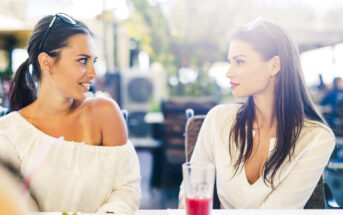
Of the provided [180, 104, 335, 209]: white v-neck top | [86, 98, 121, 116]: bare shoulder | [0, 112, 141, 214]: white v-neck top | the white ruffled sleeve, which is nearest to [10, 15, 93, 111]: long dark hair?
[0, 112, 141, 214]: white v-neck top

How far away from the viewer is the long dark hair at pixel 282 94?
1437mm

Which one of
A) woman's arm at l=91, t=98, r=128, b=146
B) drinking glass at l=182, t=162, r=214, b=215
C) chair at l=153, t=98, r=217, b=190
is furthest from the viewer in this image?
chair at l=153, t=98, r=217, b=190

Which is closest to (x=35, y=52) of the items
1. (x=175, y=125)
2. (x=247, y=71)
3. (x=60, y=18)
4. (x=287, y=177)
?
(x=60, y=18)

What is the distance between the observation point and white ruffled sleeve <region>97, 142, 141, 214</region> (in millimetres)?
1327

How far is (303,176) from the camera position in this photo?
1.38 metres

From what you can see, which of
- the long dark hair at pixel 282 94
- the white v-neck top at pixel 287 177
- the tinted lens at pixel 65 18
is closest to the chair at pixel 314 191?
the white v-neck top at pixel 287 177

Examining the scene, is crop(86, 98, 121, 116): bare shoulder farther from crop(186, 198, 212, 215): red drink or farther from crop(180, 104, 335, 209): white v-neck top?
crop(186, 198, 212, 215): red drink

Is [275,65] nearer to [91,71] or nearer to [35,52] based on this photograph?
[91,71]

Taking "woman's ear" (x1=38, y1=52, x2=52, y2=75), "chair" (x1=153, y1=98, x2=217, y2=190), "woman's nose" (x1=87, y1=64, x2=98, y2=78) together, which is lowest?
"chair" (x1=153, y1=98, x2=217, y2=190)

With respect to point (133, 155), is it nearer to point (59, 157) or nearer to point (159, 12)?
point (59, 157)

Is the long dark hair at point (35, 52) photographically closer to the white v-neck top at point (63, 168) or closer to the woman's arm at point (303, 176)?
the white v-neck top at point (63, 168)

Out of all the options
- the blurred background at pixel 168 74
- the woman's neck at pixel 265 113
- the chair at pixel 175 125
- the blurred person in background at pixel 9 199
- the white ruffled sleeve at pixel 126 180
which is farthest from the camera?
the blurred background at pixel 168 74

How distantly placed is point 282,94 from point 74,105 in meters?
0.88

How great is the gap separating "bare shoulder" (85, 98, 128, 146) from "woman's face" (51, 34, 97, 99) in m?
0.11
